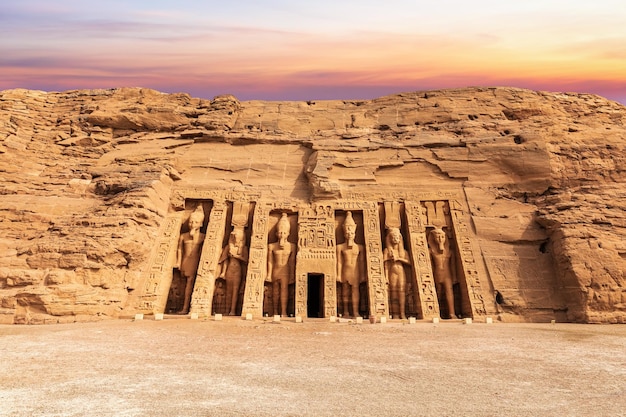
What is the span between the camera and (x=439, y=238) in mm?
14094

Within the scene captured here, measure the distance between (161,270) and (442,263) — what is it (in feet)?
30.7

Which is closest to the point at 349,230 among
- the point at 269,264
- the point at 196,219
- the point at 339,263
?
the point at 339,263

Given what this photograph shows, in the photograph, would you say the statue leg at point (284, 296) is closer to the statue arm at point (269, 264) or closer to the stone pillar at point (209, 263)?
the statue arm at point (269, 264)

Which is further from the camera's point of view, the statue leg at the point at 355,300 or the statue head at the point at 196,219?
the statue head at the point at 196,219

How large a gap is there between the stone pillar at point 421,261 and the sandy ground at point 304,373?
392 cm

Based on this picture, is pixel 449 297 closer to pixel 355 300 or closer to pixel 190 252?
pixel 355 300

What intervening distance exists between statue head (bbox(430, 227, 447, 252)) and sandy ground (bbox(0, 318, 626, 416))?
5.20 metres

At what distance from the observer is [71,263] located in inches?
437

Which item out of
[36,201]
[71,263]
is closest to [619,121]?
[71,263]

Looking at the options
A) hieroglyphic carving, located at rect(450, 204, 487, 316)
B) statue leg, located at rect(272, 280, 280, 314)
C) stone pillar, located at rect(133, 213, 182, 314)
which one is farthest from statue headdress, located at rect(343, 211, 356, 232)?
stone pillar, located at rect(133, 213, 182, 314)

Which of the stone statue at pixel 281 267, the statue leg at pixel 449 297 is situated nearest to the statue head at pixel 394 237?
the statue leg at pixel 449 297

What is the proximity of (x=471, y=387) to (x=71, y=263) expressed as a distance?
1056 cm

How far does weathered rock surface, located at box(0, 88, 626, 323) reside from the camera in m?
11.8

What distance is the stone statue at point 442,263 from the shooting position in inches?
538
